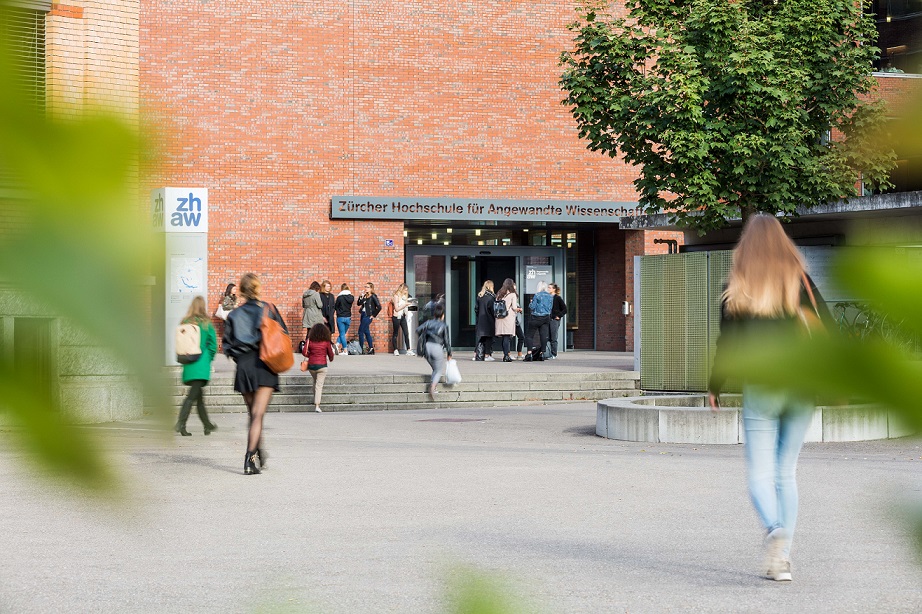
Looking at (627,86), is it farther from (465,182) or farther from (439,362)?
(465,182)

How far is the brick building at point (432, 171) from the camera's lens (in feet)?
87.2

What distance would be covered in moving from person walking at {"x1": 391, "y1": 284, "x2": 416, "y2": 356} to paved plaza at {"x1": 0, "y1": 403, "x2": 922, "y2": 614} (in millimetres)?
13525

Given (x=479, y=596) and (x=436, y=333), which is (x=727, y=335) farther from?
(x=436, y=333)

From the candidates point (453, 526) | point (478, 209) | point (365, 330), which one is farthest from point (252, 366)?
point (478, 209)

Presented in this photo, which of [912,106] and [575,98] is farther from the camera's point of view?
[575,98]

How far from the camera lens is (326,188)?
88.5 ft

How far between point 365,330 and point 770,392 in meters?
26.1

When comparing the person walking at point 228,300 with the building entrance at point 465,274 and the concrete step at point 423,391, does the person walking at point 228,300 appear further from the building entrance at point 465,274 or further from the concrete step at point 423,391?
the building entrance at point 465,274

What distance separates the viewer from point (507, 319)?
23.8m

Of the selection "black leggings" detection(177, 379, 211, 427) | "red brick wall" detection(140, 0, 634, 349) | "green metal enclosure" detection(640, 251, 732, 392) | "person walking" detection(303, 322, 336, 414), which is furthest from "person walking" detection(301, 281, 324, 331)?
"black leggings" detection(177, 379, 211, 427)

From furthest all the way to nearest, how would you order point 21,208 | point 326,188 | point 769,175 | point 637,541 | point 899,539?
point 326,188 → point 769,175 → point 637,541 → point 899,539 → point 21,208

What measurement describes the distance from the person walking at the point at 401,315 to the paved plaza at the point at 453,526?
44.4 feet

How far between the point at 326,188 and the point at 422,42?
4.10m

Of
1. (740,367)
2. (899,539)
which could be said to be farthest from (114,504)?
(899,539)
